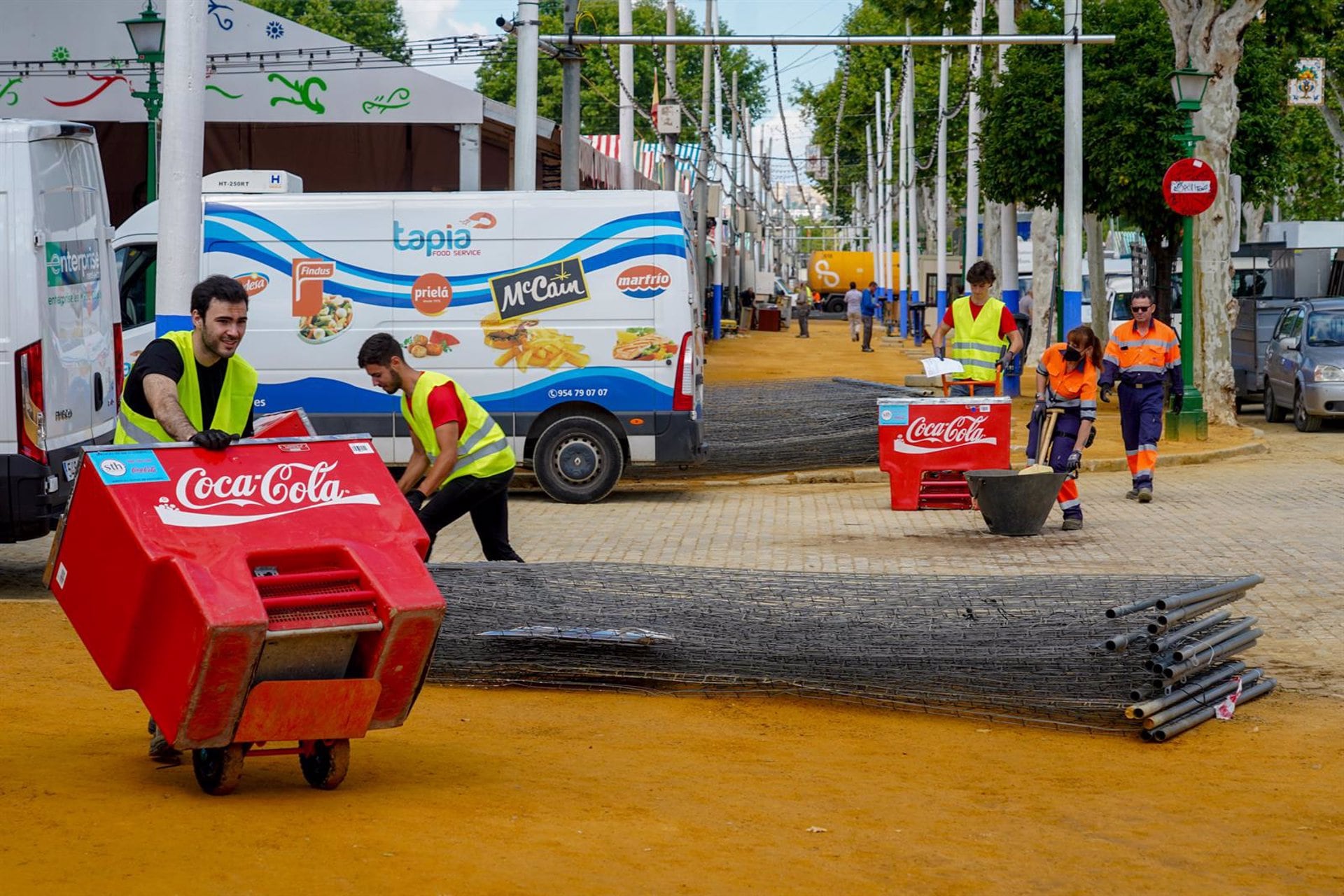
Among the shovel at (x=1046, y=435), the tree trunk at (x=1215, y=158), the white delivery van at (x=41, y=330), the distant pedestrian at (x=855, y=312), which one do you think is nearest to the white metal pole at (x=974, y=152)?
the tree trunk at (x=1215, y=158)

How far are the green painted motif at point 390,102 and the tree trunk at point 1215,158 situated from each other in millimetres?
10301

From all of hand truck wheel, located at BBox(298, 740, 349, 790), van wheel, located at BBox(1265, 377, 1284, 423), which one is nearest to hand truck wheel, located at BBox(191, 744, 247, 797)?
hand truck wheel, located at BBox(298, 740, 349, 790)

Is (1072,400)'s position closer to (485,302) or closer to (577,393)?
(577,393)

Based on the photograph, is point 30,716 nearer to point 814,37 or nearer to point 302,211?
point 302,211

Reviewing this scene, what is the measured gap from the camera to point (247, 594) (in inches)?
221

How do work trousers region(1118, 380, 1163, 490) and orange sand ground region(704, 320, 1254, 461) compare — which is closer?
work trousers region(1118, 380, 1163, 490)

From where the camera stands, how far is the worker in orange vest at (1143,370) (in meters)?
15.4

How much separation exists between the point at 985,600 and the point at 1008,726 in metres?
0.89

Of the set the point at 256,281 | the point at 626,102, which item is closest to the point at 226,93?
the point at 626,102

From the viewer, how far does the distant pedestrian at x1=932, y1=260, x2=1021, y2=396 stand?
15789 mm

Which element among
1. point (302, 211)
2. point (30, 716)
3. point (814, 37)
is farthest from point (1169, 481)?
point (30, 716)

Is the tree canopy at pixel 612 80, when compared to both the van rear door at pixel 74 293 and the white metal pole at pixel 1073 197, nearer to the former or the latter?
the white metal pole at pixel 1073 197

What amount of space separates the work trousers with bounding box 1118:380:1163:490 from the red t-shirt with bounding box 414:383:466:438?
8070 mm

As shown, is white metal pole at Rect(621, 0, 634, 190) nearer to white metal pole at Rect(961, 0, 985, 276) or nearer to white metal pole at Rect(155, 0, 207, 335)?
white metal pole at Rect(961, 0, 985, 276)
